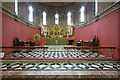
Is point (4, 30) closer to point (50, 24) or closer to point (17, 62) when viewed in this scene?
point (17, 62)

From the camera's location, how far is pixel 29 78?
2260mm

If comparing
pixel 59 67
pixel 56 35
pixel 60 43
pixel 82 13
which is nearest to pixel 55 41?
pixel 60 43

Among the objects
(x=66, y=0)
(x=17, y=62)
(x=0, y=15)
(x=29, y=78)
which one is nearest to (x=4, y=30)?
(x=0, y=15)

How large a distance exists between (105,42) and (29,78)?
556cm

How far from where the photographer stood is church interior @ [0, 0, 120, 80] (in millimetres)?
2512

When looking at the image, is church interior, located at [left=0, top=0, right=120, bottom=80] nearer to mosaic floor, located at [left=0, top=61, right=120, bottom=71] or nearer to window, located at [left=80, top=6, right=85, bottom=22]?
mosaic floor, located at [left=0, top=61, right=120, bottom=71]

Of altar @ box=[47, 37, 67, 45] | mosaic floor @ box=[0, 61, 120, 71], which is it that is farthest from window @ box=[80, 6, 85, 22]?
mosaic floor @ box=[0, 61, 120, 71]

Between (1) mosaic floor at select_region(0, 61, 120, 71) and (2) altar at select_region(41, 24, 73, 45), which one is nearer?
(1) mosaic floor at select_region(0, 61, 120, 71)

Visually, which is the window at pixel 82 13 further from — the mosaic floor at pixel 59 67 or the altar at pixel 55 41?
the mosaic floor at pixel 59 67

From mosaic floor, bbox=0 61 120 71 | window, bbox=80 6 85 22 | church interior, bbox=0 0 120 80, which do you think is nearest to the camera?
church interior, bbox=0 0 120 80

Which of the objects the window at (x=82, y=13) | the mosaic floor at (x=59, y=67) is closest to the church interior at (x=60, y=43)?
the mosaic floor at (x=59, y=67)

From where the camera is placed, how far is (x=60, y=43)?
11.9 m

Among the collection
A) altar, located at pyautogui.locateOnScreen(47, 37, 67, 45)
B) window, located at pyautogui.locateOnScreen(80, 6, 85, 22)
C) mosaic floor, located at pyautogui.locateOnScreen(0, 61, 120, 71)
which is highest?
window, located at pyautogui.locateOnScreen(80, 6, 85, 22)

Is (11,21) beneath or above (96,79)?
above
